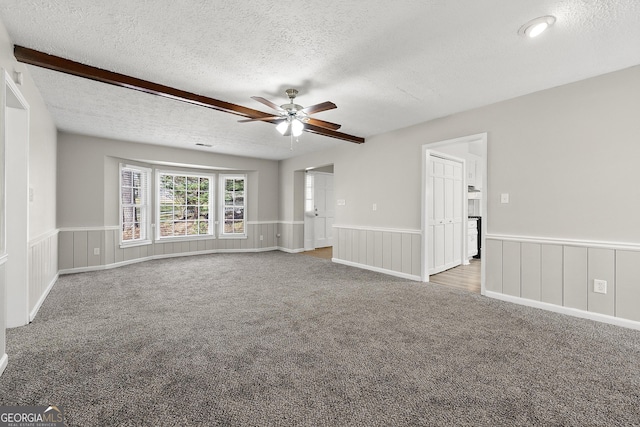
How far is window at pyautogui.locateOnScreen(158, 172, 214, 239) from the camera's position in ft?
21.0

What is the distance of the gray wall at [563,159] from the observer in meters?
2.74

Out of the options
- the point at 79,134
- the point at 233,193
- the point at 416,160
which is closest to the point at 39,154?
the point at 79,134

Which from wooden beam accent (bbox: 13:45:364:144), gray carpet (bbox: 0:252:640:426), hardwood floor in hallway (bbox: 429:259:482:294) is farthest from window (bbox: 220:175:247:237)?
hardwood floor in hallway (bbox: 429:259:482:294)

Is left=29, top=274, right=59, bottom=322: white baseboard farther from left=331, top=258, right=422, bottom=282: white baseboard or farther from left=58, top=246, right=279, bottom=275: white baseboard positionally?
left=331, top=258, right=422, bottom=282: white baseboard

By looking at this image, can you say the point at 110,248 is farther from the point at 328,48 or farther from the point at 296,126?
the point at 328,48

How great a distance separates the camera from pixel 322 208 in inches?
317

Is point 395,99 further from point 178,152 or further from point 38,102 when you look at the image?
point 178,152

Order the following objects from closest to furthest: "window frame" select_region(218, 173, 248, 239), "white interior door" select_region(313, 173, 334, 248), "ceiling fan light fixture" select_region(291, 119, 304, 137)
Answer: "ceiling fan light fixture" select_region(291, 119, 304, 137) < "window frame" select_region(218, 173, 248, 239) < "white interior door" select_region(313, 173, 334, 248)

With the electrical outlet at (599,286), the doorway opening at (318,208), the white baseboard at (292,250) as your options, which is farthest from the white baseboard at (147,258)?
the electrical outlet at (599,286)

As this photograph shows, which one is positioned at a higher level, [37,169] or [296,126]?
[296,126]

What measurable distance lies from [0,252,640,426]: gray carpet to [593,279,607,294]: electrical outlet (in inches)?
13.2

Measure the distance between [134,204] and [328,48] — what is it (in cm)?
538

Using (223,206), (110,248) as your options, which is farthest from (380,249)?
(110,248)

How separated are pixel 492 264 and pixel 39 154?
5.59m
